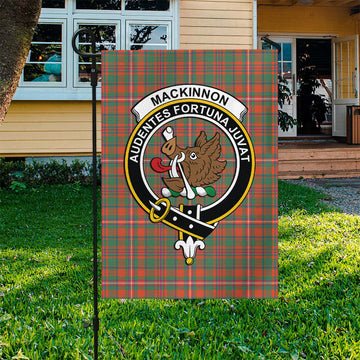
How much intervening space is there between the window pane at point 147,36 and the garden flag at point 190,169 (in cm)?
709

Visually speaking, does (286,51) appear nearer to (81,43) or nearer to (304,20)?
(304,20)

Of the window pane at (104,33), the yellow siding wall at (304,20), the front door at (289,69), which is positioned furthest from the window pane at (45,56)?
the front door at (289,69)

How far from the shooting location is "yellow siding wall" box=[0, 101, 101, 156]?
834 centimetres

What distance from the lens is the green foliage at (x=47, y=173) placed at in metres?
7.79

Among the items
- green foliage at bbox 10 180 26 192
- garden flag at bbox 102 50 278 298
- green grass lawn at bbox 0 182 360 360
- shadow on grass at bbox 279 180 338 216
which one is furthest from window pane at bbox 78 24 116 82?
garden flag at bbox 102 50 278 298

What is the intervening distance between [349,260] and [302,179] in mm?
5031

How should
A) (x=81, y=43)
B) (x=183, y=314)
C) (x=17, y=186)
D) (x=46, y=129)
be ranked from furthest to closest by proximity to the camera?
(x=46, y=129)
(x=81, y=43)
(x=17, y=186)
(x=183, y=314)

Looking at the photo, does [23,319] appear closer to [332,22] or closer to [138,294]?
[138,294]

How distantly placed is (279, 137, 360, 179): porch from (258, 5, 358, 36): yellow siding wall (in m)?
3.75

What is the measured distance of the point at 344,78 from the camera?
12.0 metres

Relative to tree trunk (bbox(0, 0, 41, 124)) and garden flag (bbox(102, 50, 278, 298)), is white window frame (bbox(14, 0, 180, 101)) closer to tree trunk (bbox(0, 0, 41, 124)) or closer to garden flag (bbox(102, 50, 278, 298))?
tree trunk (bbox(0, 0, 41, 124))

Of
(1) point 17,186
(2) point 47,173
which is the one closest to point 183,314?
(1) point 17,186

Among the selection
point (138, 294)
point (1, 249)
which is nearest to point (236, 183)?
point (138, 294)

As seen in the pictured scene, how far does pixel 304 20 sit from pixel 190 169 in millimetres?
11059
